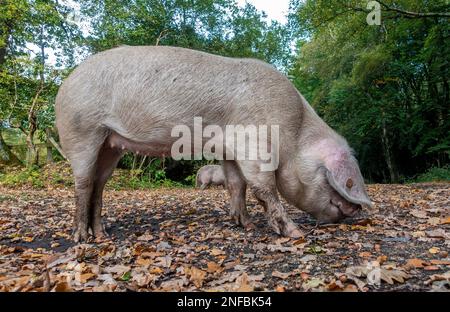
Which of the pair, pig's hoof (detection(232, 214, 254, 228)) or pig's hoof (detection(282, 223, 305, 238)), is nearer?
pig's hoof (detection(282, 223, 305, 238))

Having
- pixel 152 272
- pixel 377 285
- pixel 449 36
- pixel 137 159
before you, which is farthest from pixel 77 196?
pixel 449 36

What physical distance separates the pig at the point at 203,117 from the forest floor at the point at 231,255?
41 centimetres

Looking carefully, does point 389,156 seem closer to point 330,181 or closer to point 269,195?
point 330,181

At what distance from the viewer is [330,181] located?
3924mm

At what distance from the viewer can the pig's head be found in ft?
13.0

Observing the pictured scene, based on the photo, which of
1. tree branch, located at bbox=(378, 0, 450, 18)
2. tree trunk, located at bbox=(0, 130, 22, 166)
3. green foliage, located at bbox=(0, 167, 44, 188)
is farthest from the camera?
tree trunk, located at bbox=(0, 130, 22, 166)

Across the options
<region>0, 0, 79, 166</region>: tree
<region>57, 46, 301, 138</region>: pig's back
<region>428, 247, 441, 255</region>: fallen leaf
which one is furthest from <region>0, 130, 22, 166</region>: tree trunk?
<region>428, 247, 441, 255</region>: fallen leaf

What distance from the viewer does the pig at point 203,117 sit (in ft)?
13.0

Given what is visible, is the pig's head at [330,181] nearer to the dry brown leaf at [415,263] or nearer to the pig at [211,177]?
the dry brown leaf at [415,263]

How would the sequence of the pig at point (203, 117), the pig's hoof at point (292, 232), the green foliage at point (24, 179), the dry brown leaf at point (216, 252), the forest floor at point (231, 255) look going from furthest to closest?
the green foliage at point (24, 179), the pig at point (203, 117), the pig's hoof at point (292, 232), the dry brown leaf at point (216, 252), the forest floor at point (231, 255)

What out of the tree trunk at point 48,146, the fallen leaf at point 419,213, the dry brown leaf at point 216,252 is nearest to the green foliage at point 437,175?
the fallen leaf at point 419,213

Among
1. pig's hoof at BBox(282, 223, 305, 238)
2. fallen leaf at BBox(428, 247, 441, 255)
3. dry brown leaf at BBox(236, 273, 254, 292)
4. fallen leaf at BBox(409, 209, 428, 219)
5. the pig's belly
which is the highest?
the pig's belly

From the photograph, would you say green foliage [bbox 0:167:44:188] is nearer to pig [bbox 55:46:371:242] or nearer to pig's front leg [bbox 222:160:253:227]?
pig [bbox 55:46:371:242]
